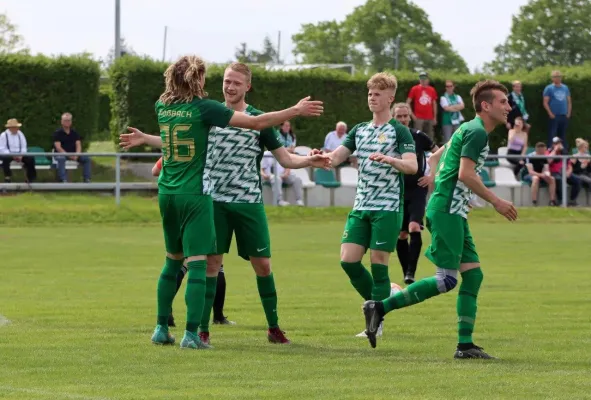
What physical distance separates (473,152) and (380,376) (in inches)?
73.1

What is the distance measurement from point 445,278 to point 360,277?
172cm

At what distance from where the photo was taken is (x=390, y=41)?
359 feet

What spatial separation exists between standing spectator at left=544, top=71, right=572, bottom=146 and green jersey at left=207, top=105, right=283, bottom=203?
82.6 feet

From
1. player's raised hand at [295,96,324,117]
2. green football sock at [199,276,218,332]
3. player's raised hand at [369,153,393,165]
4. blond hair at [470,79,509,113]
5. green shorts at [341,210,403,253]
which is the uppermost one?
blond hair at [470,79,509,113]

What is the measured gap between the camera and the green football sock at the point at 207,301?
35.5 feet

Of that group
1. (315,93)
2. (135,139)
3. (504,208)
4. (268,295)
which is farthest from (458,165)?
(315,93)

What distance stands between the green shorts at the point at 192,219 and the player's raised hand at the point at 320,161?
3.53 ft

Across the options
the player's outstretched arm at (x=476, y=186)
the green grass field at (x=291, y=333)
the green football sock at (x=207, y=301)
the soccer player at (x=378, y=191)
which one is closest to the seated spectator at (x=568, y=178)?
the green grass field at (x=291, y=333)

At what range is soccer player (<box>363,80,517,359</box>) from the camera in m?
9.96

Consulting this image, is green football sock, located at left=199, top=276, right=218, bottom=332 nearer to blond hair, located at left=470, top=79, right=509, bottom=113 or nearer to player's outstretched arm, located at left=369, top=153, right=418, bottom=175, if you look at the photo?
player's outstretched arm, located at left=369, top=153, right=418, bottom=175

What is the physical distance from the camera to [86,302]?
1431 cm

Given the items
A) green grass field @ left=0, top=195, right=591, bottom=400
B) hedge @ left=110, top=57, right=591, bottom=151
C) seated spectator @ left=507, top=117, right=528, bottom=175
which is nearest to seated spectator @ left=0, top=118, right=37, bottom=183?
green grass field @ left=0, top=195, right=591, bottom=400

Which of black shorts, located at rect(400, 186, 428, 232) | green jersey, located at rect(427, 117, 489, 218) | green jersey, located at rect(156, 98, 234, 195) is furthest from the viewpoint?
black shorts, located at rect(400, 186, 428, 232)

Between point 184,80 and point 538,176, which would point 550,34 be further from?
point 184,80
